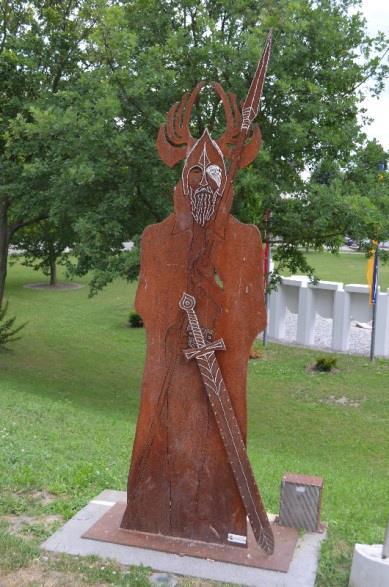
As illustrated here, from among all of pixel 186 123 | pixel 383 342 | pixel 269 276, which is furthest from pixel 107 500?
pixel 383 342

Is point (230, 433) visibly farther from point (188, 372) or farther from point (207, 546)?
point (207, 546)

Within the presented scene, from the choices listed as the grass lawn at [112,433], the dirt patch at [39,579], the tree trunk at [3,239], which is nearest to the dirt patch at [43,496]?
the grass lawn at [112,433]

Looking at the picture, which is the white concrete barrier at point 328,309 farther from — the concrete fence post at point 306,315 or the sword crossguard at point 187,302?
the sword crossguard at point 187,302

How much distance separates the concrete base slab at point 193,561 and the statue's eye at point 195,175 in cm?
267

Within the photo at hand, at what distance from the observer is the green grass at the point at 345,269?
119ft

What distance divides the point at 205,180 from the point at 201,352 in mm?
1249

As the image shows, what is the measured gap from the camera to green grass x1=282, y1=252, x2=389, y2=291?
36.1 meters

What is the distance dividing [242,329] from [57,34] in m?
10.8

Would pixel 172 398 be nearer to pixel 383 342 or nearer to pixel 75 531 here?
pixel 75 531

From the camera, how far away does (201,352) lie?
514 cm

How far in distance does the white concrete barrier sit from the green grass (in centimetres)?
1098

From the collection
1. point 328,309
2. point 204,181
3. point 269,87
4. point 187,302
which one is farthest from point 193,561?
point 328,309

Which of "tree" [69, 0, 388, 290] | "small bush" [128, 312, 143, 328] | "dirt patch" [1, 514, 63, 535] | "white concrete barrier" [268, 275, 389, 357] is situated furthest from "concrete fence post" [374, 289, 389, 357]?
"dirt patch" [1, 514, 63, 535]

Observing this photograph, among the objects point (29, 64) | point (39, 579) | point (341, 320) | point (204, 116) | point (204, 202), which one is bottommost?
point (39, 579)
